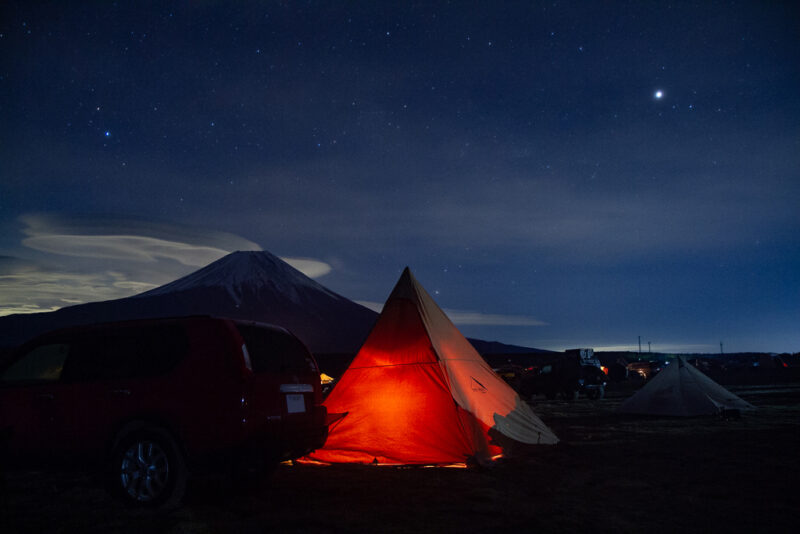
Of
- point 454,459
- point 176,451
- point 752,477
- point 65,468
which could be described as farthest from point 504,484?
point 65,468

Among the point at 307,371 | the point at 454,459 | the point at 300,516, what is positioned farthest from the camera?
the point at 454,459

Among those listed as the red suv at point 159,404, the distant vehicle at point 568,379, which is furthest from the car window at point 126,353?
the distant vehicle at point 568,379

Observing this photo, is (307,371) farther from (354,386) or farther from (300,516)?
(354,386)

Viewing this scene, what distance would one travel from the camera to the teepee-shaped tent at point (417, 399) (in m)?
8.39

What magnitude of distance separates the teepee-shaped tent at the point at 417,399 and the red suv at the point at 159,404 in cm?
234

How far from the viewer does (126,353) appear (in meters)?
6.17

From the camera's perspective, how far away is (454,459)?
817cm

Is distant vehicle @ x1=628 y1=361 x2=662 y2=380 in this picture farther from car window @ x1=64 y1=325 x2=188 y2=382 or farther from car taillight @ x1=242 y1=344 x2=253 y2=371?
car window @ x1=64 y1=325 x2=188 y2=382

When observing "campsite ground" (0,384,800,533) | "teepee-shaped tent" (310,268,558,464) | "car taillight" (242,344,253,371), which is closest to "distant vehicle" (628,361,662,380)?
"campsite ground" (0,384,800,533)

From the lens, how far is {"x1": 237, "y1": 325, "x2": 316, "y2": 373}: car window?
6.15 meters

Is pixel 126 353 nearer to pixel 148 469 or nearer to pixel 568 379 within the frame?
pixel 148 469

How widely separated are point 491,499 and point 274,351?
9.74 feet

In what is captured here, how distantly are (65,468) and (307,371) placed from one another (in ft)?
9.16

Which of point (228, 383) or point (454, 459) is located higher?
point (228, 383)
